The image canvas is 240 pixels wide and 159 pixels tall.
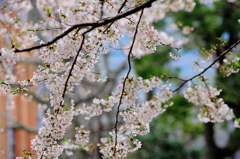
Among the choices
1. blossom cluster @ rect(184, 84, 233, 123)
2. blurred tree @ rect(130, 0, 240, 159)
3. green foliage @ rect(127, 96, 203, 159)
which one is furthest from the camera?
green foliage @ rect(127, 96, 203, 159)

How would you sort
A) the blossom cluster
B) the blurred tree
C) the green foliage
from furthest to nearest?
the green foliage < the blurred tree < the blossom cluster

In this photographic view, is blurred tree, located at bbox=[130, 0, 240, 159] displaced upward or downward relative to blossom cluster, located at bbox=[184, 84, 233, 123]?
upward

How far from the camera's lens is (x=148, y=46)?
1810 mm

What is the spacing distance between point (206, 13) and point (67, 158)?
12.1 feet

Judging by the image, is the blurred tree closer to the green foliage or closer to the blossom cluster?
the green foliage

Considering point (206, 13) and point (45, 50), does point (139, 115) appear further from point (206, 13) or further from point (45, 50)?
point (206, 13)

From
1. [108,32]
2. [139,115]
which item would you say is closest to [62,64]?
[108,32]

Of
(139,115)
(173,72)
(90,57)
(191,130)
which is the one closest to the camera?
(90,57)

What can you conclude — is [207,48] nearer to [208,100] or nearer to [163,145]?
[163,145]

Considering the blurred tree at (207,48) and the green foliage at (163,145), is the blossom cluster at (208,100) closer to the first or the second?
the blurred tree at (207,48)

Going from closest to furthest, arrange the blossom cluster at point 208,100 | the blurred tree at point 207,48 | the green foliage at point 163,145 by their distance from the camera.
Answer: the blossom cluster at point 208,100
the blurred tree at point 207,48
the green foliage at point 163,145

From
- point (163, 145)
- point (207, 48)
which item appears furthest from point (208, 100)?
point (163, 145)

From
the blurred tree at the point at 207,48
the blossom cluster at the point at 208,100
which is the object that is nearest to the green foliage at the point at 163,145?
the blurred tree at the point at 207,48

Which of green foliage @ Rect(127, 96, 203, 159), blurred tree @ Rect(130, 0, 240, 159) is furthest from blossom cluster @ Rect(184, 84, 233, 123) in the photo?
green foliage @ Rect(127, 96, 203, 159)
